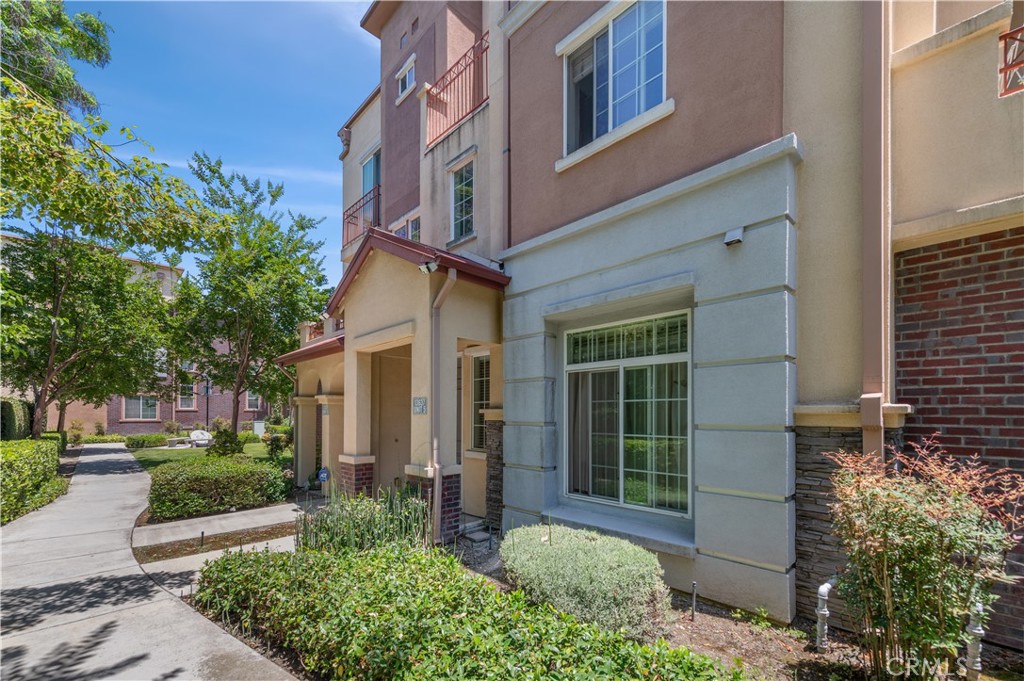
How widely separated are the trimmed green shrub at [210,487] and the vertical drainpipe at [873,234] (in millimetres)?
11792

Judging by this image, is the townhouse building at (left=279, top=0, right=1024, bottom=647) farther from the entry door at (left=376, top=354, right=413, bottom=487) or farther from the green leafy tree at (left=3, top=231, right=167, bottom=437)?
the green leafy tree at (left=3, top=231, right=167, bottom=437)

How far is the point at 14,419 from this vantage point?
20.4 metres

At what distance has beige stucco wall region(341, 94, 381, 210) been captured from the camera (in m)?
15.5

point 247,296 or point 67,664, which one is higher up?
point 247,296

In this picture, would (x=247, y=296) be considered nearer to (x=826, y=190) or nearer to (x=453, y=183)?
(x=453, y=183)

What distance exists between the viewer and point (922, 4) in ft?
16.8

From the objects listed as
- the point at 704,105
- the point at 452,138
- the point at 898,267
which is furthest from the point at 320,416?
the point at 898,267

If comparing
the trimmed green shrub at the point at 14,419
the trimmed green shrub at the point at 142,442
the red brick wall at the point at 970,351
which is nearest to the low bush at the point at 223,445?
the trimmed green shrub at the point at 14,419

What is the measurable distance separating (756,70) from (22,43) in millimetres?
17079

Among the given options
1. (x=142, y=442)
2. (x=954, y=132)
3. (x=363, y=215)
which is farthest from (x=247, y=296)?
(x=142, y=442)

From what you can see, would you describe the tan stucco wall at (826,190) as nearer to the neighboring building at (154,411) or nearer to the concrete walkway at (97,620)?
the concrete walkway at (97,620)

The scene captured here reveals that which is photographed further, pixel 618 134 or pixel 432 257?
pixel 432 257

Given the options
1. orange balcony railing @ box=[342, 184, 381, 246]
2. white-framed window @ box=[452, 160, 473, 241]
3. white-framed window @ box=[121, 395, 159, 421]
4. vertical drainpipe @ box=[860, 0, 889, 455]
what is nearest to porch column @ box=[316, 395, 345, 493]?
orange balcony railing @ box=[342, 184, 381, 246]

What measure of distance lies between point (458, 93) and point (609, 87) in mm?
5168
